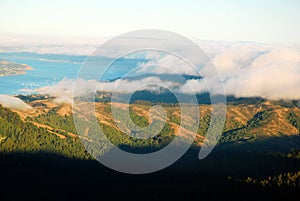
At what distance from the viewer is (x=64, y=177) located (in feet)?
609

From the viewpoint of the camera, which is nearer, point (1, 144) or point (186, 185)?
point (186, 185)

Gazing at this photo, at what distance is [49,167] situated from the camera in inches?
7598

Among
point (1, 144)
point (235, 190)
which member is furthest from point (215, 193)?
point (1, 144)

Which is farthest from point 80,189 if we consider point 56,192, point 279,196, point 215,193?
point 279,196

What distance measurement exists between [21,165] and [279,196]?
11317 cm

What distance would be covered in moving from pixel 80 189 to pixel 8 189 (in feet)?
105

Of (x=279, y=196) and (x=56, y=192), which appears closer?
(x=279, y=196)

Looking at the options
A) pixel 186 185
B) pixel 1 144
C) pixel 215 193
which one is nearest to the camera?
pixel 215 193

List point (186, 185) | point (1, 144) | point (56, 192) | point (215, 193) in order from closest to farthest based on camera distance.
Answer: point (215, 193) < point (56, 192) < point (186, 185) < point (1, 144)

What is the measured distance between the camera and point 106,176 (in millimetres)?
197375

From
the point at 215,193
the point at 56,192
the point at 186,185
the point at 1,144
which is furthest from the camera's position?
the point at 1,144

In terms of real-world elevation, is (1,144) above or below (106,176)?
above

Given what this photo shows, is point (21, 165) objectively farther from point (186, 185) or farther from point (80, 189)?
point (186, 185)

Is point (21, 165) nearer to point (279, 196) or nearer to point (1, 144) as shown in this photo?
point (1, 144)
